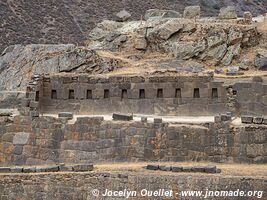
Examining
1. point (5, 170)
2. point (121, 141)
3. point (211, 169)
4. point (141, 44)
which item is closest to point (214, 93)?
point (121, 141)

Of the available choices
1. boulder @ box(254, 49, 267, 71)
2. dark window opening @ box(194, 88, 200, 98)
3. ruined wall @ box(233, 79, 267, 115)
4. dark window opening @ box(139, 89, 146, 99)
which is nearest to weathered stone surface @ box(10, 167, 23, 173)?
dark window opening @ box(139, 89, 146, 99)

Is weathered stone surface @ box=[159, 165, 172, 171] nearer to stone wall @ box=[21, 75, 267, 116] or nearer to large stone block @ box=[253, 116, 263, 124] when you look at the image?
large stone block @ box=[253, 116, 263, 124]

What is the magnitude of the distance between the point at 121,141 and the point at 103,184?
3.22 metres

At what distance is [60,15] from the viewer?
7275cm

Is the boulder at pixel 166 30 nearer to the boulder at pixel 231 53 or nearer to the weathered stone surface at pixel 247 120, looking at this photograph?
the boulder at pixel 231 53

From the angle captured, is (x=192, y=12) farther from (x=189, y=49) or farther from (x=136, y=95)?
(x=136, y=95)

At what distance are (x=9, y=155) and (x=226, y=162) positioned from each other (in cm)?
820

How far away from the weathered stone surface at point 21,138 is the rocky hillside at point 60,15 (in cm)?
3461

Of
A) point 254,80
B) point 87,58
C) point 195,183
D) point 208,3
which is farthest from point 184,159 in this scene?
point 208,3

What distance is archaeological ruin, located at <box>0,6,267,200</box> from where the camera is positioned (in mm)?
23797

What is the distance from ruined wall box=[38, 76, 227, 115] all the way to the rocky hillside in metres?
31.3

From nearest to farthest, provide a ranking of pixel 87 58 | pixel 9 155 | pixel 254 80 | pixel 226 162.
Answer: pixel 226 162
pixel 9 155
pixel 254 80
pixel 87 58

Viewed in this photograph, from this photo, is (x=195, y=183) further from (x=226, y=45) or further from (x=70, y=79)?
(x=226, y=45)

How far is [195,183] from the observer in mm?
22547
